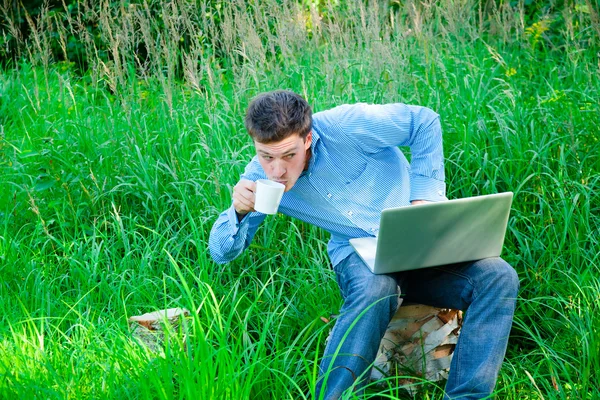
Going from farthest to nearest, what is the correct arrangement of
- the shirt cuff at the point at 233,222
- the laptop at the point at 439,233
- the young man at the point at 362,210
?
the shirt cuff at the point at 233,222 < the young man at the point at 362,210 < the laptop at the point at 439,233

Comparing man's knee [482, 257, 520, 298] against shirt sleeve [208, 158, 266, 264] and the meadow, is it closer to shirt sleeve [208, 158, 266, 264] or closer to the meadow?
the meadow

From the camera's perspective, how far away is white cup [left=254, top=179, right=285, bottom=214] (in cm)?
228

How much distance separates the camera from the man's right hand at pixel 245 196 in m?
2.45

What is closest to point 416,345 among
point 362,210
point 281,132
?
point 362,210

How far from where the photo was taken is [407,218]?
2.22 metres

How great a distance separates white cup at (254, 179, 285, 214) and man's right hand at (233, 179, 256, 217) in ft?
0.43

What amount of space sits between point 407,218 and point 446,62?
7.67ft

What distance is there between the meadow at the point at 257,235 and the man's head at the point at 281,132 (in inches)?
18.5

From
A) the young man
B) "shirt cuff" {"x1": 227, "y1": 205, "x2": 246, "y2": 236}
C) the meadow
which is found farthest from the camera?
"shirt cuff" {"x1": 227, "y1": 205, "x2": 246, "y2": 236}

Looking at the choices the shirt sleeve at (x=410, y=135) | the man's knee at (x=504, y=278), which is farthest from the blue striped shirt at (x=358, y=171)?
the man's knee at (x=504, y=278)

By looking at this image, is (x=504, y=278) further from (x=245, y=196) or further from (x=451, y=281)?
(x=245, y=196)

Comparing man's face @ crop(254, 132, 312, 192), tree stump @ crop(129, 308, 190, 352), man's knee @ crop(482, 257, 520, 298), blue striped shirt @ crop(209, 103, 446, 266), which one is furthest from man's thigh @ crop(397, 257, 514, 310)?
tree stump @ crop(129, 308, 190, 352)

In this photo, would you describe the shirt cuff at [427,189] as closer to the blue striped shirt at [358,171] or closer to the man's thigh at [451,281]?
the blue striped shirt at [358,171]

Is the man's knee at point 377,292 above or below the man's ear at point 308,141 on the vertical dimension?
below
